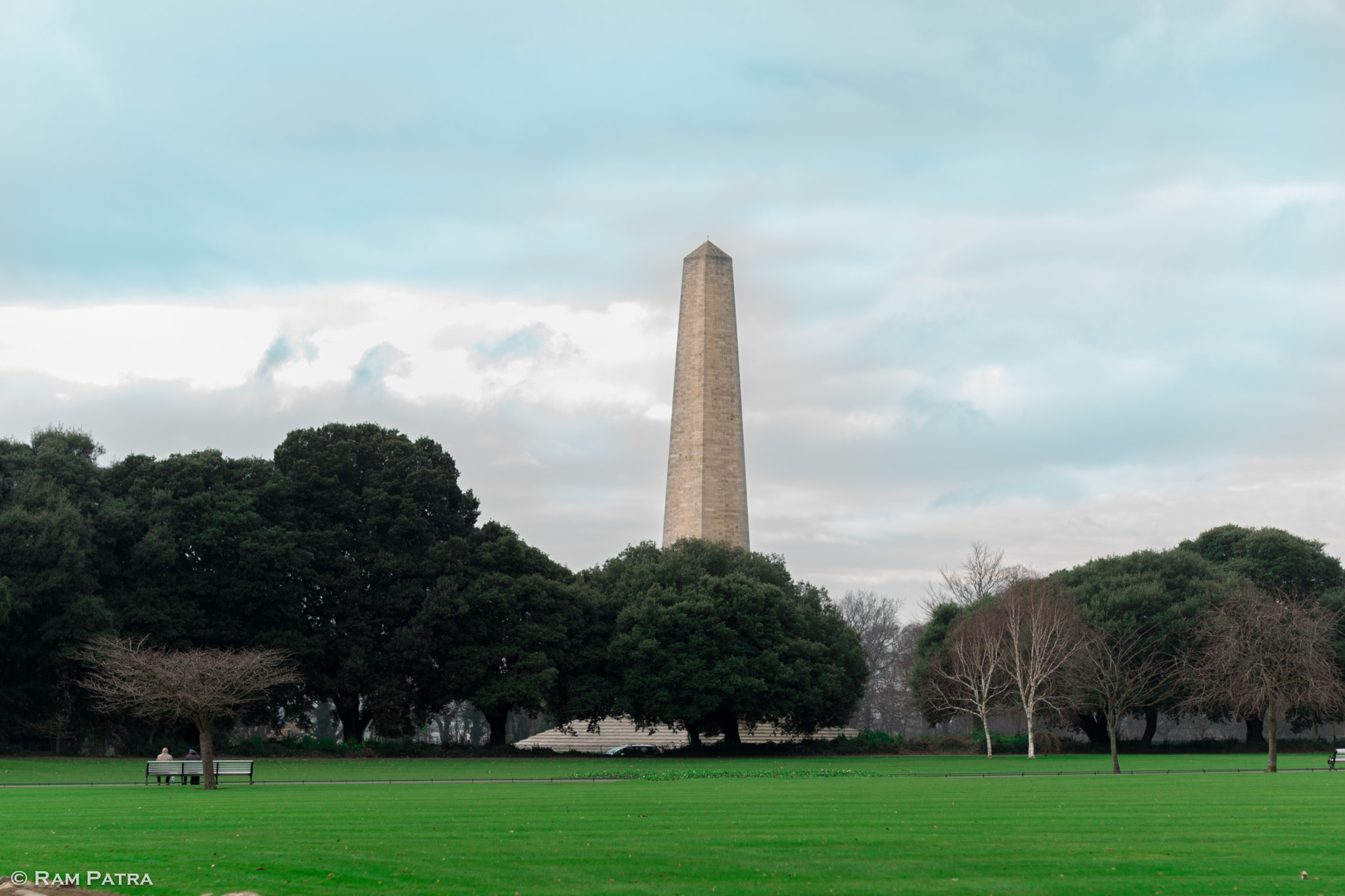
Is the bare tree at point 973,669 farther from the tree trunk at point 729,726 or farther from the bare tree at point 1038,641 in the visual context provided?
the tree trunk at point 729,726

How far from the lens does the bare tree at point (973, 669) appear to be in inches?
2109

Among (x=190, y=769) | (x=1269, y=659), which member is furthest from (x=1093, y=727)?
(x=190, y=769)

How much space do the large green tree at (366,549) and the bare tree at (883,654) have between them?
167ft

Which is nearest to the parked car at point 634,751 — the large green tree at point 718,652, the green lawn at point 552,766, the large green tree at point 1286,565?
the large green tree at point 718,652

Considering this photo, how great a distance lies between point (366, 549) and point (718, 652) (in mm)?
16288

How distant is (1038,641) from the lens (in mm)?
52719

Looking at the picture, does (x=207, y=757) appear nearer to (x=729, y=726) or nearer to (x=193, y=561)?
(x=193, y=561)

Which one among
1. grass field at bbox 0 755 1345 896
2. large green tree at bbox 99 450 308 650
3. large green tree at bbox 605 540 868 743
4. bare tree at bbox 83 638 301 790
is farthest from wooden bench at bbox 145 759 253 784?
large green tree at bbox 605 540 868 743

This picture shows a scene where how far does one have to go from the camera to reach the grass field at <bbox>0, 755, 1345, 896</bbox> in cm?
1224

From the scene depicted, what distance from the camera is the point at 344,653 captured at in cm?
5106

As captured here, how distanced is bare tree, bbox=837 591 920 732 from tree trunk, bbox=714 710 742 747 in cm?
4183

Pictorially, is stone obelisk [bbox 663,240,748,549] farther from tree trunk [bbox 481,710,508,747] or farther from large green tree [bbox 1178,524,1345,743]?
large green tree [bbox 1178,524,1345,743]

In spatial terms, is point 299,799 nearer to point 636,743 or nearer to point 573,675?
point 573,675

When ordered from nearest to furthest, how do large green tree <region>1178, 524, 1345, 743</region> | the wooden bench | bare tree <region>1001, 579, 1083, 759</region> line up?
the wooden bench < bare tree <region>1001, 579, 1083, 759</region> < large green tree <region>1178, 524, 1345, 743</region>
